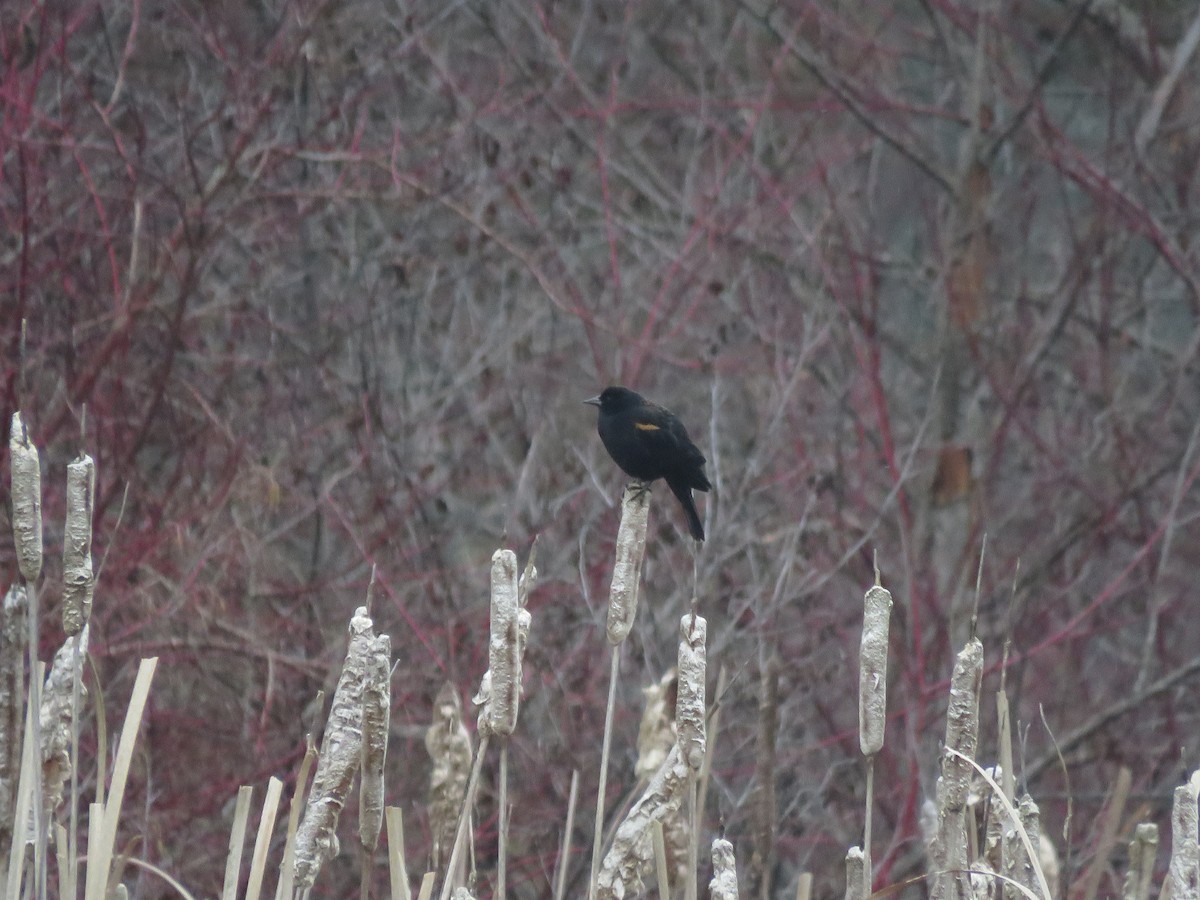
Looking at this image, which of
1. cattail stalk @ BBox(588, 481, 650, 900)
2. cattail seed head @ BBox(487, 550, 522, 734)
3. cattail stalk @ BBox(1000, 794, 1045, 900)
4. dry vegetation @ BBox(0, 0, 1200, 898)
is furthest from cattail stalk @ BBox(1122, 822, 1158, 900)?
dry vegetation @ BBox(0, 0, 1200, 898)

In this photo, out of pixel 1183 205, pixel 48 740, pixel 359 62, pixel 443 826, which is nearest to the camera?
pixel 48 740

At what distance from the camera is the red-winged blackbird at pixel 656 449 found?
4.32 metres

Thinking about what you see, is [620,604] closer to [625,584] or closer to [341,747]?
[625,584]

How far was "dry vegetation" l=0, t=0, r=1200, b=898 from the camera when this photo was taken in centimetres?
485

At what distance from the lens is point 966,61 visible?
6.15 metres

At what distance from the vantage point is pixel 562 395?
6.67 m

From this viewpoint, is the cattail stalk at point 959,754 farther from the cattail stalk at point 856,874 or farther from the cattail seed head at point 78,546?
the cattail seed head at point 78,546

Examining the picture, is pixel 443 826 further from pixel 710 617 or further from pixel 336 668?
pixel 710 617

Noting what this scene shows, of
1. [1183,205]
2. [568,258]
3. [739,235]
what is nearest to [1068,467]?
[1183,205]

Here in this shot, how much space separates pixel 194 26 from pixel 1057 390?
429 cm

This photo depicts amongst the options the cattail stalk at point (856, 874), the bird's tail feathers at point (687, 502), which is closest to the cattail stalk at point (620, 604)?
the cattail stalk at point (856, 874)

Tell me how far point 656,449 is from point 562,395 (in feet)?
7.73

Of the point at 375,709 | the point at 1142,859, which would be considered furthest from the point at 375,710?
the point at 1142,859

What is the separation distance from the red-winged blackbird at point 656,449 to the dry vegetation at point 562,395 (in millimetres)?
138
